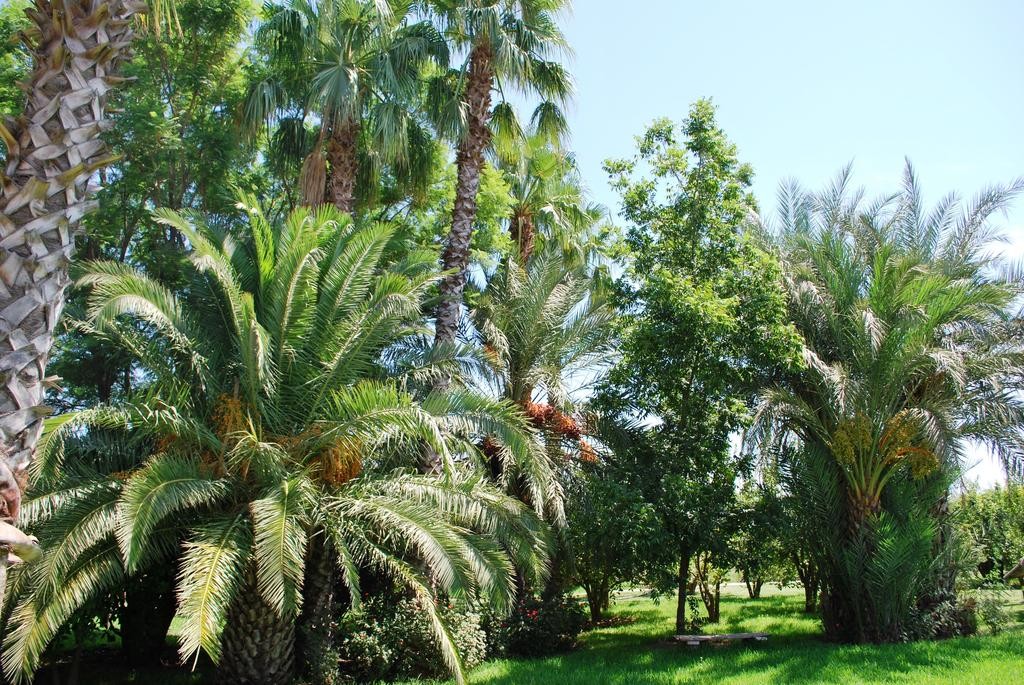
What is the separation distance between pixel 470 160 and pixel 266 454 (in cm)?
749

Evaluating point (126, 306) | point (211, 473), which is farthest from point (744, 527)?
point (126, 306)

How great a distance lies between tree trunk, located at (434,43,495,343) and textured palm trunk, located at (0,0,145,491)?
9882 mm

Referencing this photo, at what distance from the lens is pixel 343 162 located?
15.1 m

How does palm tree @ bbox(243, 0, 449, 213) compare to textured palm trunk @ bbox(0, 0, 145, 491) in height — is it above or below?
above

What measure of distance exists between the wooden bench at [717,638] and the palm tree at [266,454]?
4.06m

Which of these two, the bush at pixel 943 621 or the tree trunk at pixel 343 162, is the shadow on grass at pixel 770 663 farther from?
the tree trunk at pixel 343 162

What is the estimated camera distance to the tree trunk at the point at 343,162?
49.0 feet

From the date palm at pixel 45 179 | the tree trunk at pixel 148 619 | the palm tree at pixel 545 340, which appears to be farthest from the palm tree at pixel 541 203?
the date palm at pixel 45 179

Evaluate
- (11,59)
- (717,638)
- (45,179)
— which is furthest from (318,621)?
(11,59)

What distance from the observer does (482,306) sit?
53.2 feet

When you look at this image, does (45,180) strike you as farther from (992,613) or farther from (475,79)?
(992,613)

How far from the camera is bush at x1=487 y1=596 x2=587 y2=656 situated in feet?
46.3

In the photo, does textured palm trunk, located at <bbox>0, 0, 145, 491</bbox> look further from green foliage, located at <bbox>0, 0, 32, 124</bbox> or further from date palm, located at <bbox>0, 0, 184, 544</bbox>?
green foliage, located at <bbox>0, 0, 32, 124</bbox>

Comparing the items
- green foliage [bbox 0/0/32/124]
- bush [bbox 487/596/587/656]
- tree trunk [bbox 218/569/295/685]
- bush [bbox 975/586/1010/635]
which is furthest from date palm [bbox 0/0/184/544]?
bush [bbox 975/586/1010/635]
